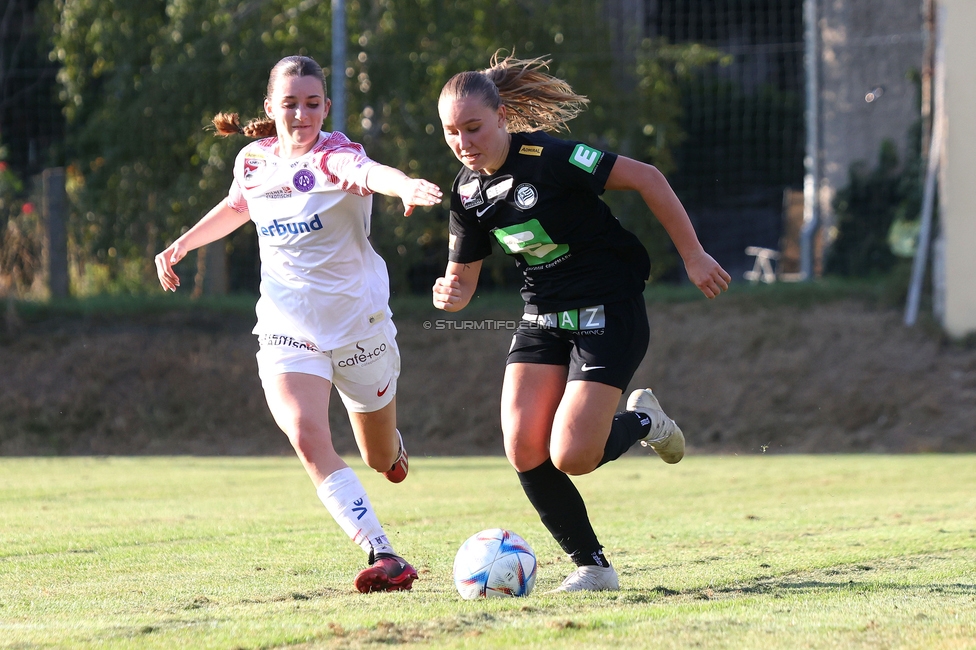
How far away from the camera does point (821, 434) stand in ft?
49.4

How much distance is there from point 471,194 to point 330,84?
11716 millimetres

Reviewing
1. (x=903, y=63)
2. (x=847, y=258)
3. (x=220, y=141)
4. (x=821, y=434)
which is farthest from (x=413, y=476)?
(x=903, y=63)

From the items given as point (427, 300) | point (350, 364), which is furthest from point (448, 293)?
point (427, 300)

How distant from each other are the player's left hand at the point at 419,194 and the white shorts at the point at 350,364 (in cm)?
97

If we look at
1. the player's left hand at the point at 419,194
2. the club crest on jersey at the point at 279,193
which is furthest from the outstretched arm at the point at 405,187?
the club crest on jersey at the point at 279,193

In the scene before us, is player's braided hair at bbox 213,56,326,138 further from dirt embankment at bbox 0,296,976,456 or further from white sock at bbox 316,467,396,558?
dirt embankment at bbox 0,296,976,456

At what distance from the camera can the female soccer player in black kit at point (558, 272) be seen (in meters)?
4.75

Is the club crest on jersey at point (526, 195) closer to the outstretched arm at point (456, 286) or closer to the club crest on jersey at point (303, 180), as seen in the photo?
the outstretched arm at point (456, 286)

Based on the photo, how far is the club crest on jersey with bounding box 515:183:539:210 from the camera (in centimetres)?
479

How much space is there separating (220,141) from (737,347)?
772 cm

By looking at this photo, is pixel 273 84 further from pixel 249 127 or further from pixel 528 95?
pixel 528 95

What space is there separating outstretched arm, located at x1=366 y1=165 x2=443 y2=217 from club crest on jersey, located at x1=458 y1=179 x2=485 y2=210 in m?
0.41

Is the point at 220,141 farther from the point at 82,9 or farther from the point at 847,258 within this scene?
the point at 847,258

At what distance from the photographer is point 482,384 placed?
16.2 meters
